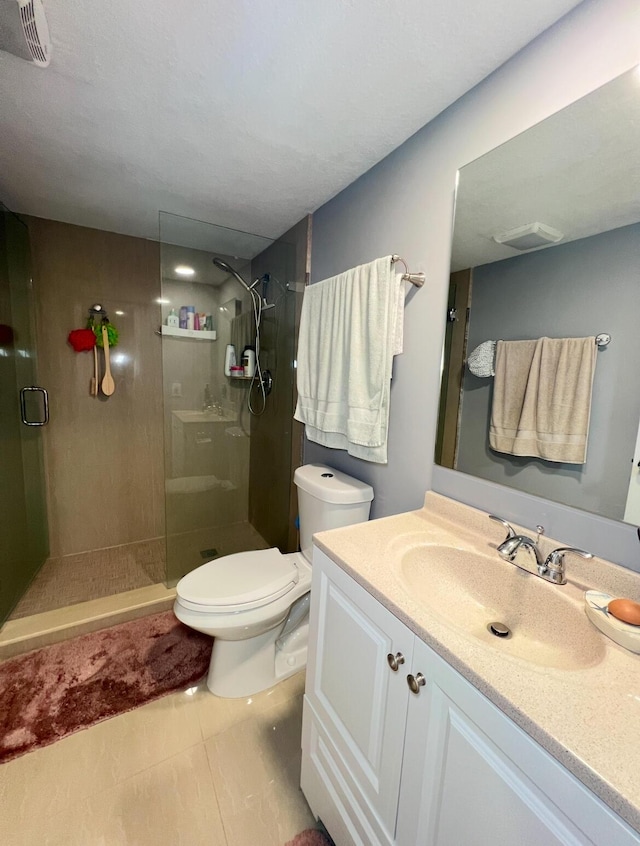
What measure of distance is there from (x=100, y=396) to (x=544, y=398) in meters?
2.61

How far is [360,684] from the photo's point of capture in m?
0.86

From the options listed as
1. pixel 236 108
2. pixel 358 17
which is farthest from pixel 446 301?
pixel 236 108

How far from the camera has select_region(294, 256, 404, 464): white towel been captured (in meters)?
1.35

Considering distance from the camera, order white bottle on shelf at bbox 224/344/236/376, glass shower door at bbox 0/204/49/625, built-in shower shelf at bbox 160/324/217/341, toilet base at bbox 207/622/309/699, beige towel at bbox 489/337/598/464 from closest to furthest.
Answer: beige towel at bbox 489/337/598/464
toilet base at bbox 207/622/309/699
glass shower door at bbox 0/204/49/625
built-in shower shelf at bbox 160/324/217/341
white bottle on shelf at bbox 224/344/236/376

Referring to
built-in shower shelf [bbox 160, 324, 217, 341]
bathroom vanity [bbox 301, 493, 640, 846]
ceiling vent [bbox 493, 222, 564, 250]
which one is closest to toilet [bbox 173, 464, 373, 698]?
bathroom vanity [bbox 301, 493, 640, 846]

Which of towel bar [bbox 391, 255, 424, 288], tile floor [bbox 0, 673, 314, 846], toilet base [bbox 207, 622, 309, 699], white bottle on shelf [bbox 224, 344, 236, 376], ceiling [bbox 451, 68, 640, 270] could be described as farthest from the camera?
white bottle on shelf [bbox 224, 344, 236, 376]

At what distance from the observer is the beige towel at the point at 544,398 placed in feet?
2.98

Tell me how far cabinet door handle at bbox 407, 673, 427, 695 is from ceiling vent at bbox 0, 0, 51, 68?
1.76 metres

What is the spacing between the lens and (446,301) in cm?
121

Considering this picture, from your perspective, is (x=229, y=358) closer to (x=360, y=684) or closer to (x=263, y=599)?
(x=263, y=599)

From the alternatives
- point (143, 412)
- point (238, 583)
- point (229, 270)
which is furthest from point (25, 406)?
point (238, 583)

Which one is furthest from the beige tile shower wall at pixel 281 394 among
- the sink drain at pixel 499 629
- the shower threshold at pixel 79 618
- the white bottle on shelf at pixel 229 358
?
the sink drain at pixel 499 629

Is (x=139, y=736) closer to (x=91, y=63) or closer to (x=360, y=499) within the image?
(x=360, y=499)

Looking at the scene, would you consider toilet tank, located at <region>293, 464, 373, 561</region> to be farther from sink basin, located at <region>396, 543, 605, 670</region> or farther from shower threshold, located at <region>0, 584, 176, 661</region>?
shower threshold, located at <region>0, 584, 176, 661</region>
